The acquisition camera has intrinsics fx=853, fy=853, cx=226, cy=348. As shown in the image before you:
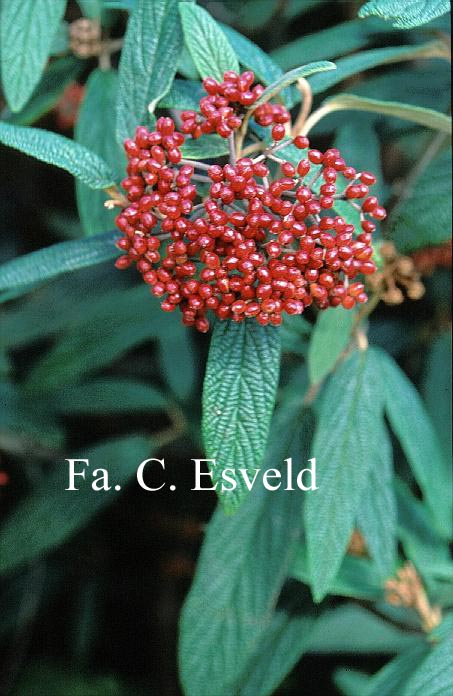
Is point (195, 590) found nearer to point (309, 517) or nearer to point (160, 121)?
point (309, 517)

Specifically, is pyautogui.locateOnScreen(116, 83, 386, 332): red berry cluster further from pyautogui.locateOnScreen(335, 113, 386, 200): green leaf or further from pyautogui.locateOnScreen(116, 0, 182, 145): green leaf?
pyautogui.locateOnScreen(335, 113, 386, 200): green leaf

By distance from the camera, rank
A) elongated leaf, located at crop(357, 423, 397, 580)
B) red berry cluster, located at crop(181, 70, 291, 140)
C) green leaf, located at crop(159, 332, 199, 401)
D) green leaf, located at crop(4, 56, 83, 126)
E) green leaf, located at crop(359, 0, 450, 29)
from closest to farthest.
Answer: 1. green leaf, located at crop(359, 0, 450, 29)
2. red berry cluster, located at crop(181, 70, 291, 140)
3. elongated leaf, located at crop(357, 423, 397, 580)
4. green leaf, located at crop(4, 56, 83, 126)
5. green leaf, located at crop(159, 332, 199, 401)

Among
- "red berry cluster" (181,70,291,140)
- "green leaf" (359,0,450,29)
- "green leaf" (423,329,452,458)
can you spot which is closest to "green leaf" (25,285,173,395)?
"green leaf" (423,329,452,458)

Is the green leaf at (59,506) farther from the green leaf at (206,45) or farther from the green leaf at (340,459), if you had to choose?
the green leaf at (206,45)

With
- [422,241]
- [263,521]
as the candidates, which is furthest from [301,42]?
[263,521]

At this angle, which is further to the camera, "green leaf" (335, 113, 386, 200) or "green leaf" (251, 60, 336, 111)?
"green leaf" (335, 113, 386, 200)

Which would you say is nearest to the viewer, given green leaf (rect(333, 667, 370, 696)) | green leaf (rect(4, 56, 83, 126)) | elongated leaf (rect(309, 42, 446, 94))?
elongated leaf (rect(309, 42, 446, 94))
